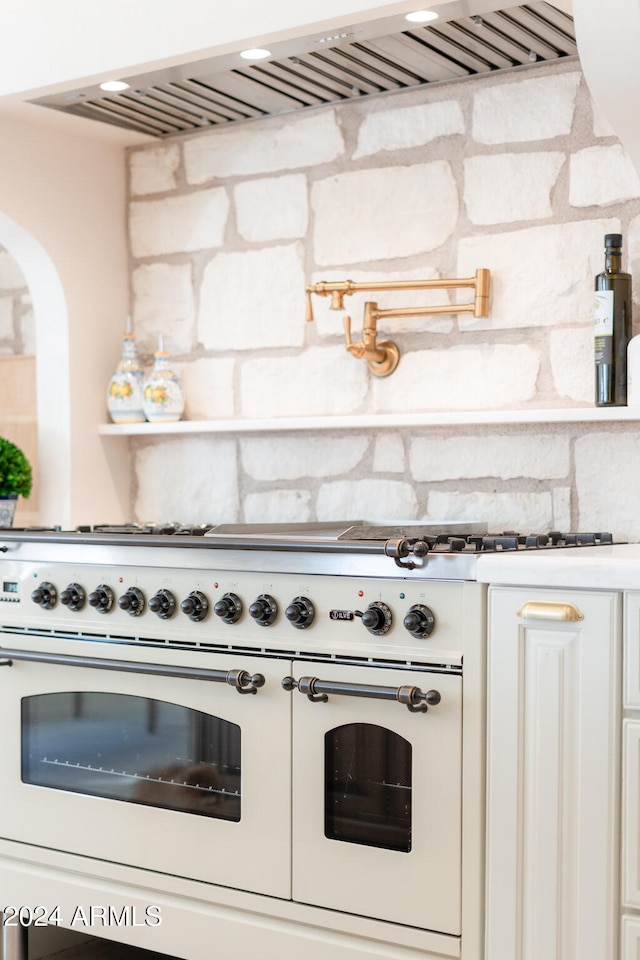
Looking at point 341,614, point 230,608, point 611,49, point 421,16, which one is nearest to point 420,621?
point 341,614

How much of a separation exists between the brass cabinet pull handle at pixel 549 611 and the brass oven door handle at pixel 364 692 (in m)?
0.24

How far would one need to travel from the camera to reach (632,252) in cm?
276

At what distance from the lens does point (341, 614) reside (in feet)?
7.75

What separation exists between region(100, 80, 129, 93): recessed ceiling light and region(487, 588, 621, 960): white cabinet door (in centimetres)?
167

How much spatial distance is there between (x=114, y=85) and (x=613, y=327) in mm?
1402

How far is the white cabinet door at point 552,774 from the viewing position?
83.0 inches

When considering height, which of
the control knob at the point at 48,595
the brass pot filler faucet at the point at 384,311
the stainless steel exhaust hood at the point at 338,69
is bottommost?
the control knob at the point at 48,595

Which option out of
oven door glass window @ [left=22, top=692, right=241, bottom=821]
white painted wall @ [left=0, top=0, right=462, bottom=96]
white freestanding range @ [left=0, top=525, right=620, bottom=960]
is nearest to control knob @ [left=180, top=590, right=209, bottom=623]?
white freestanding range @ [left=0, top=525, right=620, bottom=960]

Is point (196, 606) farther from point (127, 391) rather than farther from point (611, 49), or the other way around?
point (611, 49)

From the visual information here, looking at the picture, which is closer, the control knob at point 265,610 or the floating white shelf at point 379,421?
the control knob at point 265,610

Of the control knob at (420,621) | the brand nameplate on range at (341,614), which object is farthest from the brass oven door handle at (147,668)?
the control knob at (420,621)

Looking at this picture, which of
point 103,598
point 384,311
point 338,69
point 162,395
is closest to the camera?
point 103,598

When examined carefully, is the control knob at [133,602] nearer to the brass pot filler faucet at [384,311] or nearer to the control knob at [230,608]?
the control knob at [230,608]

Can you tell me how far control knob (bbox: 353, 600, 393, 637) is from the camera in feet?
7.50
